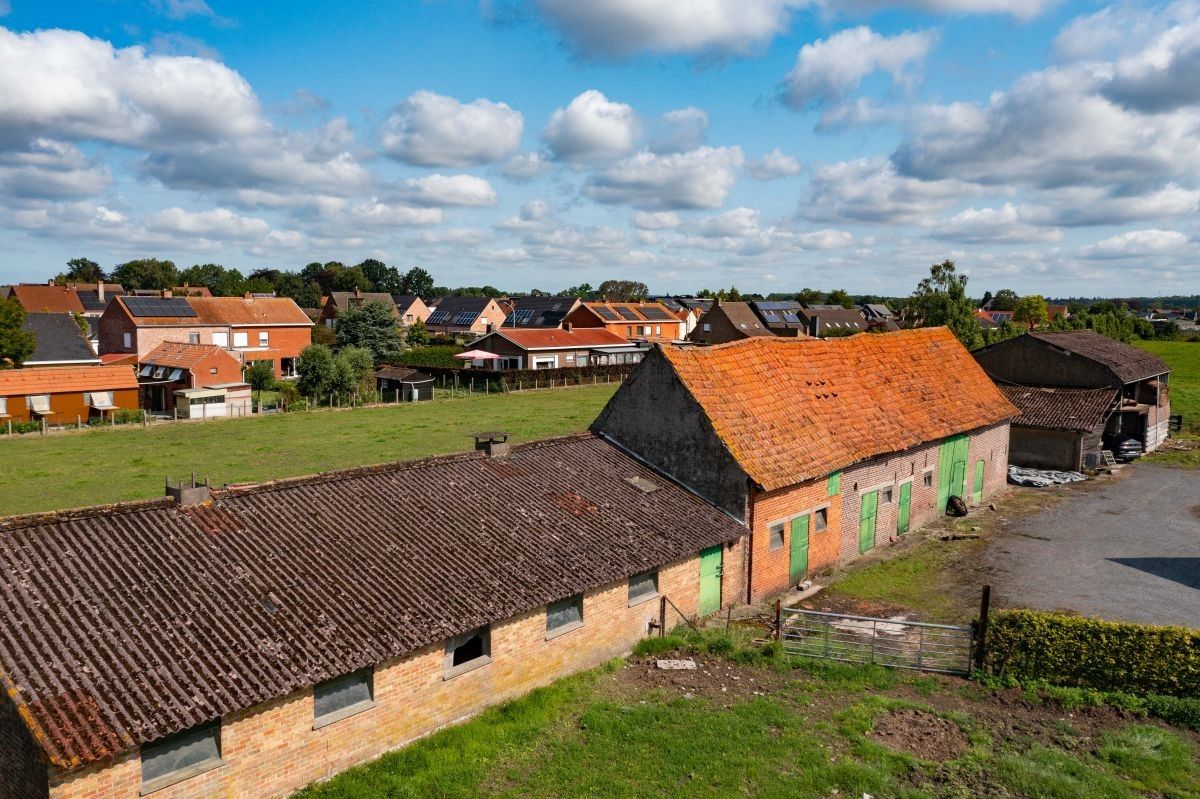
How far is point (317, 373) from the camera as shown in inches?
2023

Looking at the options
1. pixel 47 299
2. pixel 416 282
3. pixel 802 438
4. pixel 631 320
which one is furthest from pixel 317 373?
pixel 416 282

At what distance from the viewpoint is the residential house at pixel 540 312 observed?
98312 mm

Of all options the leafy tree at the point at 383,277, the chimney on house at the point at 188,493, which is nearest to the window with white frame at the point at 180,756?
the chimney on house at the point at 188,493

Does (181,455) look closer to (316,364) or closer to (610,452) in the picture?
(316,364)

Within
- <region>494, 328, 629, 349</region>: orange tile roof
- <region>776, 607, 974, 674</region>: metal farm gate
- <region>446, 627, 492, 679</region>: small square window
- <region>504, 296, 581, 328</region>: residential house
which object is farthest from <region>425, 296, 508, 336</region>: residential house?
<region>446, 627, 492, 679</region>: small square window

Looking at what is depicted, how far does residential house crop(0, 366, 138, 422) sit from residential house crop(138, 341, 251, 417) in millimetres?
2696

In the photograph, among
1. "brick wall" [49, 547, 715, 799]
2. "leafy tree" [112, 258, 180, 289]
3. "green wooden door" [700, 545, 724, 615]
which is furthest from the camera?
"leafy tree" [112, 258, 180, 289]

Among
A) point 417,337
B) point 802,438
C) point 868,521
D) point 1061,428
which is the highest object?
point 417,337

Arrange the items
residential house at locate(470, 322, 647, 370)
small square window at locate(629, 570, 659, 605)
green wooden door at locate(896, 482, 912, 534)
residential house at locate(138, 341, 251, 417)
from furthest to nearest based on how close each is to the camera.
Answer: residential house at locate(470, 322, 647, 370) < residential house at locate(138, 341, 251, 417) < green wooden door at locate(896, 482, 912, 534) < small square window at locate(629, 570, 659, 605)

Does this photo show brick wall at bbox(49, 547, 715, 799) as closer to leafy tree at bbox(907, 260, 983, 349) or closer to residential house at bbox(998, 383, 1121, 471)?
residential house at bbox(998, 383, 1121, 471)

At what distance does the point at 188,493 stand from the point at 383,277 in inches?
7090

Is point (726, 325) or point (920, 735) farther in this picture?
point (726, 325)

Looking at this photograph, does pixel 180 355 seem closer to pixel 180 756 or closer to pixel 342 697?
pixel 342 697

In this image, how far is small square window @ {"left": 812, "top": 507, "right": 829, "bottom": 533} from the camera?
22311mm
